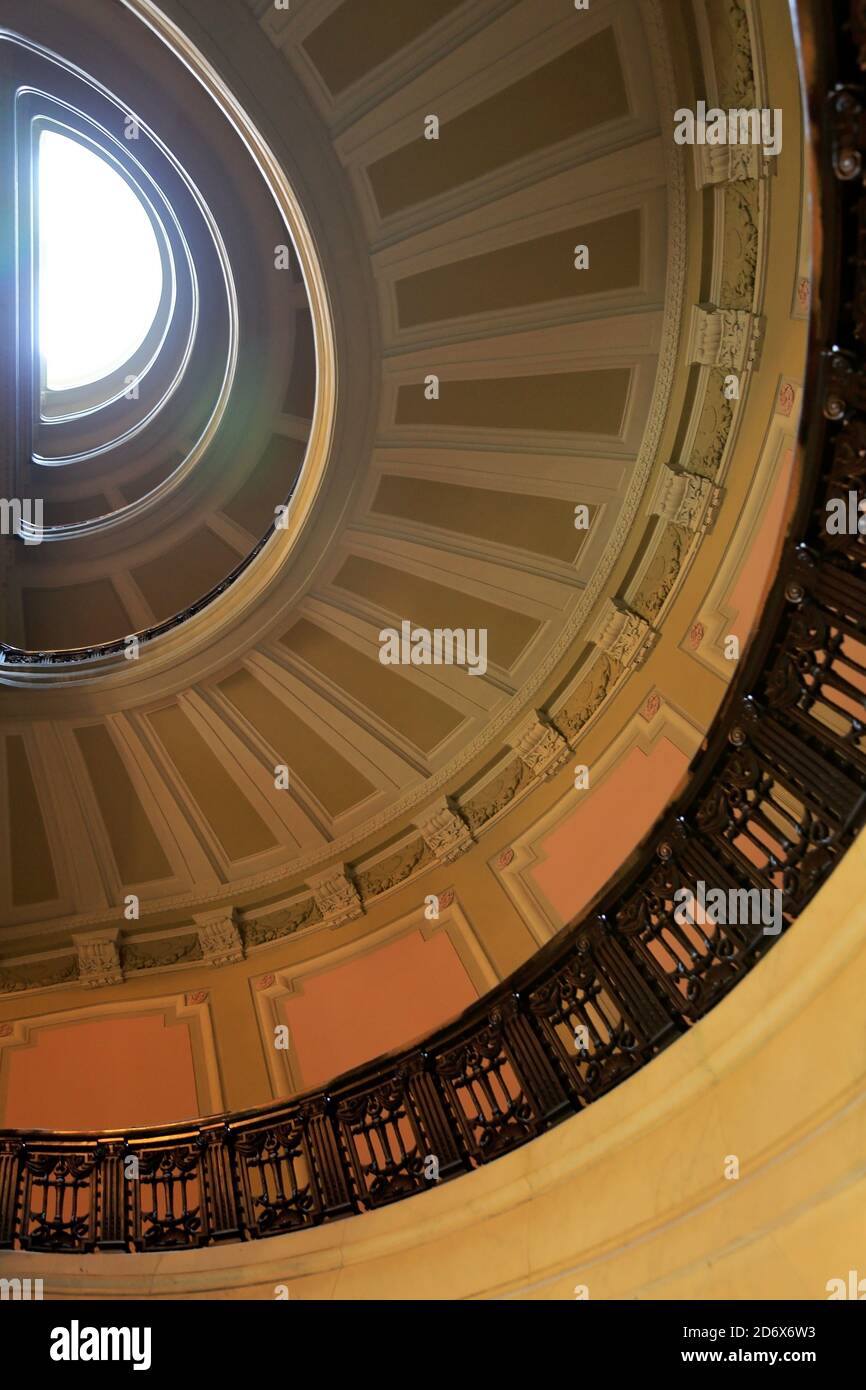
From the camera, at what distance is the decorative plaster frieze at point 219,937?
380 inches

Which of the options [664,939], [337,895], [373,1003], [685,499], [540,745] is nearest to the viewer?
[664,939]

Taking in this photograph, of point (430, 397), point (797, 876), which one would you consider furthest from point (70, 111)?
point (797, 876)

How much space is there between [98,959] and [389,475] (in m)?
5.79

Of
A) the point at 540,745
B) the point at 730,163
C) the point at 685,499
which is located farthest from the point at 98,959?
the point at 730,163

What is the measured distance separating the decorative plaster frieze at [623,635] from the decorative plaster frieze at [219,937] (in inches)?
188

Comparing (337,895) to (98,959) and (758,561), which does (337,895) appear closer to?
(98,959)

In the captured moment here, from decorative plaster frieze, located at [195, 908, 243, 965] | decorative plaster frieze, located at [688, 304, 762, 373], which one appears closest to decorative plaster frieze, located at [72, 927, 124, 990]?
decorative plaster frieze, located at [195, 908, 243, 965]

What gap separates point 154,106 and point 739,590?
5.87 metres

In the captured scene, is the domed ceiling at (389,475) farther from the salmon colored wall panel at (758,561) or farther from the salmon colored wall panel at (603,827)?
the salmon colored wall panel at (603,827)

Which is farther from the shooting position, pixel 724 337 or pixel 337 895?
pixel 337 895

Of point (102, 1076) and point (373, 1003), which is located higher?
point (102, 1076)

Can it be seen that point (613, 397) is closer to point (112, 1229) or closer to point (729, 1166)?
point (729, 1166)

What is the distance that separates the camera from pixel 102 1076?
8938 millimetres

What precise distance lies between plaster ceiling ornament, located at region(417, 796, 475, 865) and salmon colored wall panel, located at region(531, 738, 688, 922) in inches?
34.1
